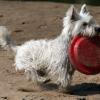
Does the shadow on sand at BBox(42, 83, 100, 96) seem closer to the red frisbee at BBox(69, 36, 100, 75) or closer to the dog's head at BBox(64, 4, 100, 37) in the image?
the red frisbee at BBox(69, 36, 100, 75)

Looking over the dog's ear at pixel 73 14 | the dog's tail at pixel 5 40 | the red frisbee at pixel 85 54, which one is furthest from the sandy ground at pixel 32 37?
the dog's ear at pixel 73 14

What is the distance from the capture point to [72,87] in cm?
936

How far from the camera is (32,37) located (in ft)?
44.1

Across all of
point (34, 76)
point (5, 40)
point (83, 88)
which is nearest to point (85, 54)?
point (83, 88)

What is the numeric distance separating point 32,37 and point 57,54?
178 inches

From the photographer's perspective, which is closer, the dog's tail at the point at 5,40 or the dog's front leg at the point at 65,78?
the dog's front leg at the point at 65,78

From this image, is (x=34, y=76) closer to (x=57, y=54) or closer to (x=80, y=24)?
(x=57, y=54)

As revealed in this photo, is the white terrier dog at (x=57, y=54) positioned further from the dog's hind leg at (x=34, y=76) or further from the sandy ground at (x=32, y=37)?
the sandy ground at (x=32, y=37)

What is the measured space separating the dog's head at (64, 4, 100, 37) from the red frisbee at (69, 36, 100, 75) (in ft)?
0.45

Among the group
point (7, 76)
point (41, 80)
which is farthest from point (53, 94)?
point (7, 76)

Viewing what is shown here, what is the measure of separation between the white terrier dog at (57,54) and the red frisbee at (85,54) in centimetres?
11

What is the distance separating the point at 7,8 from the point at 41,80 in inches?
303

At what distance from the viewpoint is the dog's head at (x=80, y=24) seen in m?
8.78

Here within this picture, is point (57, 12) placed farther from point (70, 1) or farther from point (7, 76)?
point (7, 76)
